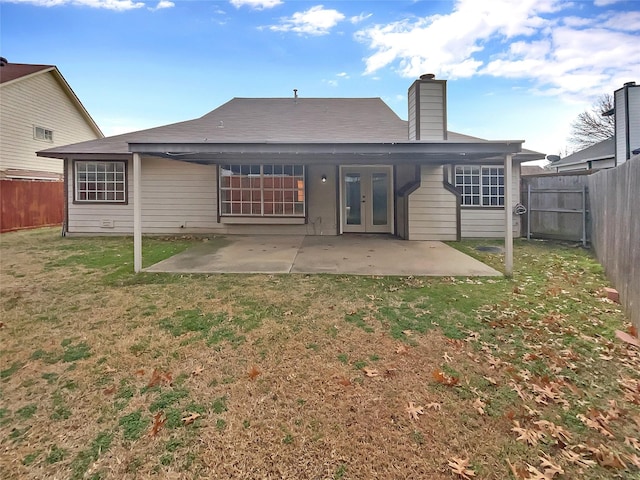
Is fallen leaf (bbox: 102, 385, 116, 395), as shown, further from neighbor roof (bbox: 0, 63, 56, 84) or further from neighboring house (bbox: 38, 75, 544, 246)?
neighbor roof (bbox: 0, 63, 56, 84)

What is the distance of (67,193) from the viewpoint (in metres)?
10.9

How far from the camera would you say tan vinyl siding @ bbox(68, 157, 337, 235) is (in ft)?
35.3

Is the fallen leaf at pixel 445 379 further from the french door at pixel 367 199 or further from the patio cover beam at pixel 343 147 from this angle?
the french door at pixel 367 199

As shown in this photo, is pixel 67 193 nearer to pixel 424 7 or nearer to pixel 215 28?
pixel 215 28

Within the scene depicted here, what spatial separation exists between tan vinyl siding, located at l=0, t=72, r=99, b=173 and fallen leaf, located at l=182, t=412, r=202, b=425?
1780cm

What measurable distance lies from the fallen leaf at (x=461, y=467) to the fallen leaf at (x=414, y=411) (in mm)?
383

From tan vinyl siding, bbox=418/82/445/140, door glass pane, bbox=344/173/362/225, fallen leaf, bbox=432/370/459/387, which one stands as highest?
tan vinyl siding, bbox=418/82/445/140

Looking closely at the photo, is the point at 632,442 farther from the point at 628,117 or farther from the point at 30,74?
the point at 30,74

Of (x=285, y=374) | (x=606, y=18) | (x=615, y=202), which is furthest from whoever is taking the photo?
(x=606, y=18)

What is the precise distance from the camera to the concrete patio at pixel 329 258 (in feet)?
20.3

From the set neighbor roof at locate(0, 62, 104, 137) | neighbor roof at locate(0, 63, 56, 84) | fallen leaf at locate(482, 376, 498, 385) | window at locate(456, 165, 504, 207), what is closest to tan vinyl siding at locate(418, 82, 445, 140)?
window at locate(456, 165, 504, 207)

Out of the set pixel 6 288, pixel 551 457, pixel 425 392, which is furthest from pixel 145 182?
pixel 551 457

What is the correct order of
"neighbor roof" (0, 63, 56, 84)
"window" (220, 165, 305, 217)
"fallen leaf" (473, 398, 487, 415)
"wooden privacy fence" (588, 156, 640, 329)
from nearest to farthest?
"fallen leaf" (473, 398, 487, 415) → "wooden privacy fence" (588, 156, 640, 329) → "window" (220, 165, 305, 217) → "neighbor roof" (0, 63, 56, 84)

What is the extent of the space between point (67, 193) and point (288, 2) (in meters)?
9.04
